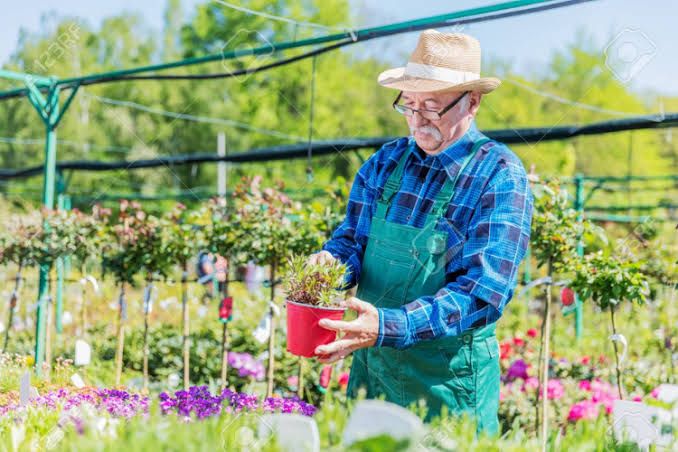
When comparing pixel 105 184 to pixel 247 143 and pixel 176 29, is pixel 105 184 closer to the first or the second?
pixel 247 143

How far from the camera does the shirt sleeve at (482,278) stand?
1684 millimetres

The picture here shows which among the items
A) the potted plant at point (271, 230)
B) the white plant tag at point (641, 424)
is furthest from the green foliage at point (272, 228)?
the white plant tag at point (641, 424)

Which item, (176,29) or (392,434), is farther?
(176,29)

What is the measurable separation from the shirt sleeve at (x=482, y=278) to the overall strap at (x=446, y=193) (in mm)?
93

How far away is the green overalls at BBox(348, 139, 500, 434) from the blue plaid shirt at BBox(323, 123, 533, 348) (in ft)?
0.11

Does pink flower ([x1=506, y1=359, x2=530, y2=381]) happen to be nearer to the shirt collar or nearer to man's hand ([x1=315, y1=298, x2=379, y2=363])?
the shirt collar

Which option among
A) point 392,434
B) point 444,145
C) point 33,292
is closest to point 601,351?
point 444,145

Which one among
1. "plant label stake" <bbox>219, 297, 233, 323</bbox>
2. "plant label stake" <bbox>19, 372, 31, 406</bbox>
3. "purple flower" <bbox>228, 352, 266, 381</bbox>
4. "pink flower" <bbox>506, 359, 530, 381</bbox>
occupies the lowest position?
"purple flower" <bbox>228, 352, 266, 381</bbox>

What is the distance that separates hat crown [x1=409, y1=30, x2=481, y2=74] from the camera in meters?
1.95

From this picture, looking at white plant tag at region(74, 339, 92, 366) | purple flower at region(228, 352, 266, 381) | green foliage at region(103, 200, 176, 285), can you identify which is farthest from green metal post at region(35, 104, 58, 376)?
purple flower at region(228, 352, 266, 381)

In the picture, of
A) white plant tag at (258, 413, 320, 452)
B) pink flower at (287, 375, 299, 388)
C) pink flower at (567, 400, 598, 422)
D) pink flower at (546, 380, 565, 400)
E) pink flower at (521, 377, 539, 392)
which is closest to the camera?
white plant tag at (258, 413, 320, 452)

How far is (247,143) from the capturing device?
21156 mm

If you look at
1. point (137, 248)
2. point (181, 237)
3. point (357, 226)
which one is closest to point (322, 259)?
point (357, 226)

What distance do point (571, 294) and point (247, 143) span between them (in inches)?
711
